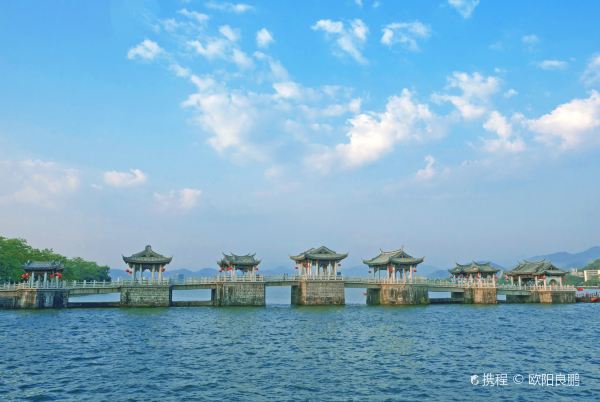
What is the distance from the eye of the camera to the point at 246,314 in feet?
173

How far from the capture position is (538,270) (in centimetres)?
7369

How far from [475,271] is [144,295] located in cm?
5423

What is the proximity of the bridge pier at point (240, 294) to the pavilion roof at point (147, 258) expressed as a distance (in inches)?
326

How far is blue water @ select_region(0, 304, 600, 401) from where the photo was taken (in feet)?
70.5

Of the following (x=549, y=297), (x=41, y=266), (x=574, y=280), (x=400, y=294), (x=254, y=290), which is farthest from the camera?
(x=574, y=280)

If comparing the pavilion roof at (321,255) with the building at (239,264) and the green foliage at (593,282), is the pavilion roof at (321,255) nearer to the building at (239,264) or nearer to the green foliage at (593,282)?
the building at (239,264)

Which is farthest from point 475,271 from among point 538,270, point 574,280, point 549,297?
point 574,280

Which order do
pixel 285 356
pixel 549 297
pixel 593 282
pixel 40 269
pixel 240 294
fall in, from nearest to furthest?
pixel 285 356
pixel 40 269
pixel 240 294
pixel 549 297
pixel 593 282

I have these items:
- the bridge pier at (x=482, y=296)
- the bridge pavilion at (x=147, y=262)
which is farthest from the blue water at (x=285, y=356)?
the bridge pier at (x=482, y=296)

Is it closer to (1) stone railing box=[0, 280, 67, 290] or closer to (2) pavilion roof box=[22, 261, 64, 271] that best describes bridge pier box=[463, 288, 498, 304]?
(1) stone railing box=[0, 280, 67, 290]

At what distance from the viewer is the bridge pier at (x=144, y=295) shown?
5750 centimetres

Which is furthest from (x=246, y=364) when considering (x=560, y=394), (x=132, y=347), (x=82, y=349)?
(x=560, y=394)

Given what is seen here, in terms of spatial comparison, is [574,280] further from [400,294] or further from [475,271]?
[400,294]

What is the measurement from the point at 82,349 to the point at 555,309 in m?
61.3
